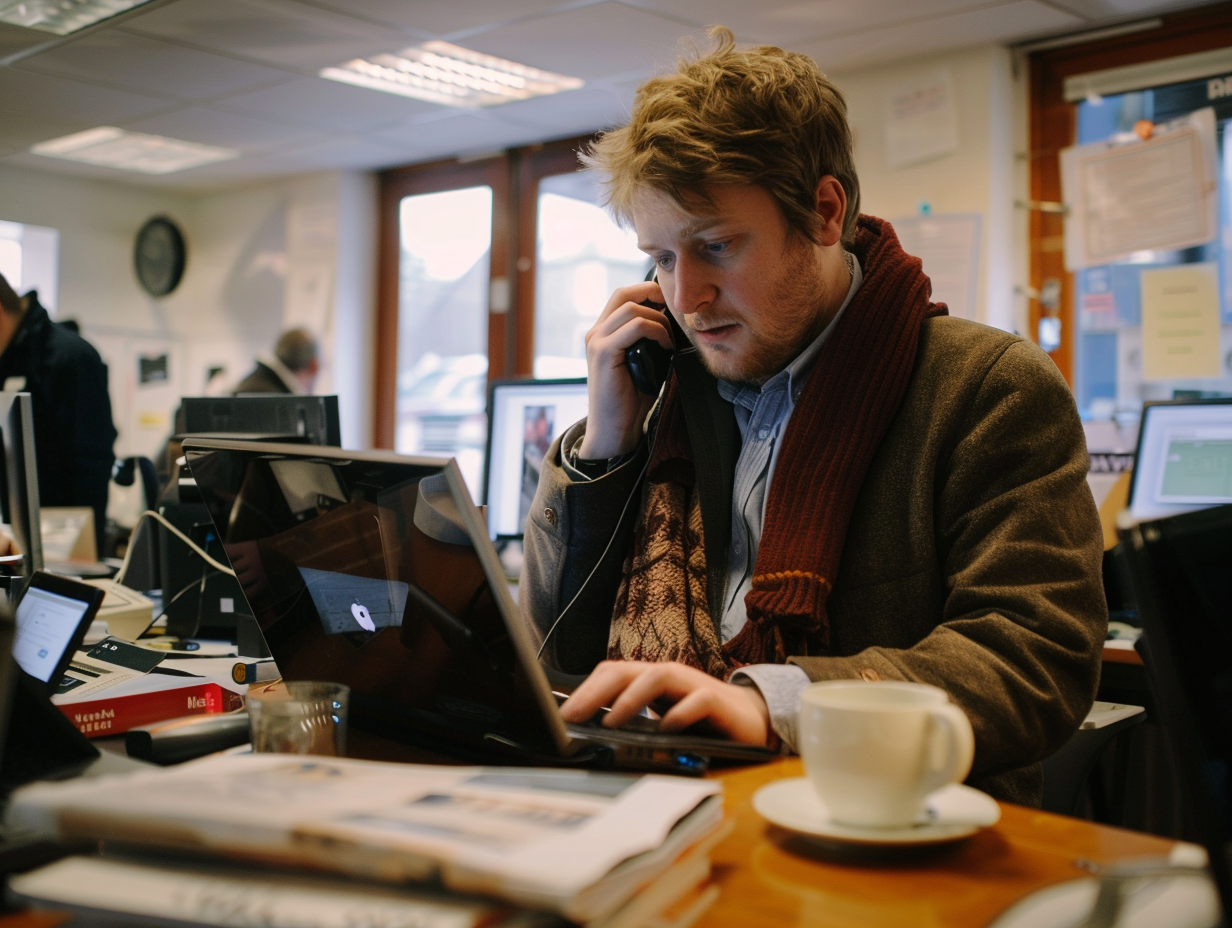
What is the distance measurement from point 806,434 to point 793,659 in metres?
0.34

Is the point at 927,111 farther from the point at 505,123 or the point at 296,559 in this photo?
the point at 296,559

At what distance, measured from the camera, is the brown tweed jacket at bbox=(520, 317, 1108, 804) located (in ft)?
3.07

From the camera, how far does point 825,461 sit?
47.1 inches

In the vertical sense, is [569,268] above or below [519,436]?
above

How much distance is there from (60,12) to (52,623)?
3197mm

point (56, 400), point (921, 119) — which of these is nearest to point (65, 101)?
point (56, 400)

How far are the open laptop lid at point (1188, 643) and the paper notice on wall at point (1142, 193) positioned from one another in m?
3.10

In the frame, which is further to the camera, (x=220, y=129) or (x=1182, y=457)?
(x=220, y=129)

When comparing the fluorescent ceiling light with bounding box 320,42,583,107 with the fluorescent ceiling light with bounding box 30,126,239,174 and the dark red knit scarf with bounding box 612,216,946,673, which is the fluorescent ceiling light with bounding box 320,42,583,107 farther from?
the dark red knit scarf with bounding box 612,216,946,673

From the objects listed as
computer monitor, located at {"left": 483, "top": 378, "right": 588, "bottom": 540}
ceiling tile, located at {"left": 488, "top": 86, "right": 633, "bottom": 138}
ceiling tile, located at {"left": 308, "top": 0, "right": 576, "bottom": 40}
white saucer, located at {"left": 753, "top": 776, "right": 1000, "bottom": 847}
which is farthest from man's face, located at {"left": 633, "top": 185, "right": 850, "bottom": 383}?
ceiling tile, located at {"left": 488, "top": 86, "right": 633, "bottom": 138}

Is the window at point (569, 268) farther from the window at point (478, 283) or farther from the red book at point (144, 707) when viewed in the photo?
the red book at point (144, 707)

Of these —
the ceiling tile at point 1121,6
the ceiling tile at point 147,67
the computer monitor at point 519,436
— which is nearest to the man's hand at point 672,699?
the computer monitor at point 519,436

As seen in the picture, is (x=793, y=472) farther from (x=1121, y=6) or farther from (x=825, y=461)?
(x=1121, y=6)

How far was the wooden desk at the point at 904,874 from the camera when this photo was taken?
0.57 m
